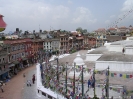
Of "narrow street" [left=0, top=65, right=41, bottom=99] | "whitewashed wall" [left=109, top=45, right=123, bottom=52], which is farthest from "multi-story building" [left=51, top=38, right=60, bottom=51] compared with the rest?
"whitewashed wall" [left=109, top=45, right=123, bottom=52]

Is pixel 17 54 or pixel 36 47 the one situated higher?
pixel 36 47

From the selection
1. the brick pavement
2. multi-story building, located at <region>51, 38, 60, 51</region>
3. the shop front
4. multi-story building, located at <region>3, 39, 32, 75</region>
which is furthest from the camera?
multi-story building, located at <region>51, 38, 60, 51</region>

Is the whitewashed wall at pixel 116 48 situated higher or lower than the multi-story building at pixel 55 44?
higher

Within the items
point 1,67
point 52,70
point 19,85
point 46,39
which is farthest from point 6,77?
point 46,39

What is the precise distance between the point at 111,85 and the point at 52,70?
24.4 ft

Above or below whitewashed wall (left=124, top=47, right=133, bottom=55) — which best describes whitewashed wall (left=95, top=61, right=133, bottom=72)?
below

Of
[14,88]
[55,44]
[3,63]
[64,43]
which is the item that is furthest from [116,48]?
[64,43]

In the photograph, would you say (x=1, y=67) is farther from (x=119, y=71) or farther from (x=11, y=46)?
(x=119, y=71)

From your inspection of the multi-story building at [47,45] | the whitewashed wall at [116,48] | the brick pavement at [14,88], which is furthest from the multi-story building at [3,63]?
the multi-story building at [47,45]

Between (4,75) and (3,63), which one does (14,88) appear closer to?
(4,75)

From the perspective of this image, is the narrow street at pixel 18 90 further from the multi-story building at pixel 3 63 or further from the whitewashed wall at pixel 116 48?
the whitewashed wall at pixel 116 48

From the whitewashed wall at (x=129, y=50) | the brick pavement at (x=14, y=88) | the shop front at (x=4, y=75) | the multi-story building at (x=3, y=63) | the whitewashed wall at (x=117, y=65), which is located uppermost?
the whitewashed wall at (x=129, y=50)

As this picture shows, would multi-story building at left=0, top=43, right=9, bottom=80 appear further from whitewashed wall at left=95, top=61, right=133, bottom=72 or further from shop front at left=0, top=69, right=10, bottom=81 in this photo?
whitewashed wall at left=95, top=61, right=133, bottom=72

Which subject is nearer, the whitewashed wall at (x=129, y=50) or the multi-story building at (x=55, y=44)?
the whitewashed wall at (x=129, y=50)
